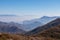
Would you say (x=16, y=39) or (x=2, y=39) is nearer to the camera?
(x=2, y=39)

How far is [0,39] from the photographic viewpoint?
73.9ft

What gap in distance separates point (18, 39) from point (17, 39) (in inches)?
7.4

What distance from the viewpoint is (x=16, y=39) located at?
2552 cm

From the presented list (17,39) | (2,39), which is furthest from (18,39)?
(2,39)

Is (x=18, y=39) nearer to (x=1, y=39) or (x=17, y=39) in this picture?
(x=17, y=39)

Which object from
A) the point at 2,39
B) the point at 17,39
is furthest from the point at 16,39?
the point at 2,39

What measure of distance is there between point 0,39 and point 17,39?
12.0 feet

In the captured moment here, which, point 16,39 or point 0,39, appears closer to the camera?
point 0,39

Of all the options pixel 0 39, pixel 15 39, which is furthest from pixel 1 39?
pixel 15 39

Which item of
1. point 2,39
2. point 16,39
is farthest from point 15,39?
point 2,39

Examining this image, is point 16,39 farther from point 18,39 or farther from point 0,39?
point 0,39

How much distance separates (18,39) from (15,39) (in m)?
0.49

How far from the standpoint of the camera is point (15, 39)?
25.2 meters

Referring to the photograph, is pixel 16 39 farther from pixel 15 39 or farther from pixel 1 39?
pixel 1 39
